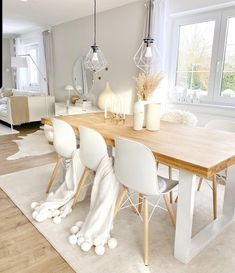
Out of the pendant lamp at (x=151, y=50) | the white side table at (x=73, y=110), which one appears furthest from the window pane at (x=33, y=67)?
the pendant lamp at (x=151, y=50)

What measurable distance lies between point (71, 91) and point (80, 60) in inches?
29.6

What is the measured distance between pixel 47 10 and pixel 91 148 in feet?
11.8

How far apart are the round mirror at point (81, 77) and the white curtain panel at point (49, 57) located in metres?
1.07

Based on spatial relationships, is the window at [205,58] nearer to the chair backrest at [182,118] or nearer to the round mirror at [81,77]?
the chair backrest at [182,118]

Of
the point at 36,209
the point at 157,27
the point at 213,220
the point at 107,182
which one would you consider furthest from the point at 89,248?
the point at 157,27

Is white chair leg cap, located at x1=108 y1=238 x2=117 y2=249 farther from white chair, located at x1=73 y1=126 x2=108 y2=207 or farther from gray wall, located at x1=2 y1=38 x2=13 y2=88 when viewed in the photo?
gray wall, located at x1=2 y1=38 x2=13 y2=88

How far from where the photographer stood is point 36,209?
2113 mm

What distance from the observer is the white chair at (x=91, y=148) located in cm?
186

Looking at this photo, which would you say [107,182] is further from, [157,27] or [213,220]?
[157,27]

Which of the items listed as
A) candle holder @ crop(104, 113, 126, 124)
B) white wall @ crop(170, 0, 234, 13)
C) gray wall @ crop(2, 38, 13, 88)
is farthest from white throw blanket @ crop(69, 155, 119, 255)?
gray wall @ crop(2, 38, 13, 88)

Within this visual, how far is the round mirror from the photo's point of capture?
4.95 m

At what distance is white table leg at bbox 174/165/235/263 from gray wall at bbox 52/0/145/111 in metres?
2.62

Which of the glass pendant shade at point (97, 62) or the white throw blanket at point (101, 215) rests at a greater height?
the glass pendant shade at point (97, 62)

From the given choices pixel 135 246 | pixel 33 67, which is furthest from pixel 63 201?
pixel 33 67
